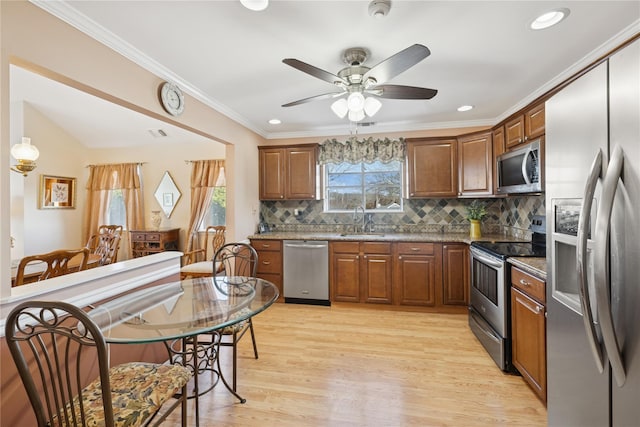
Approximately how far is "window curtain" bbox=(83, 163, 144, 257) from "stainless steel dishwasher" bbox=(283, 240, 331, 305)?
3.34m

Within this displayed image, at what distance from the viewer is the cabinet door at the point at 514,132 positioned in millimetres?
2744

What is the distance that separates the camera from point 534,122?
99.0 inches

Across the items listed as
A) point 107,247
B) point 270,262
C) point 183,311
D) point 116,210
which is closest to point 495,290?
point 183,311

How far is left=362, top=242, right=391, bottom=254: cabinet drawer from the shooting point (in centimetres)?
361

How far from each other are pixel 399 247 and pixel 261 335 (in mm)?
1919

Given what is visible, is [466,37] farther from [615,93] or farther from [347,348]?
[347,348]

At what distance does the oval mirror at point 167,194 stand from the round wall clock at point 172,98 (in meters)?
3.10

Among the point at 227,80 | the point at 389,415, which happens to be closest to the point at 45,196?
the point at 227,80

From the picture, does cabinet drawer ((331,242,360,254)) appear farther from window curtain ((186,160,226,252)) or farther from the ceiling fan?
window curtain ((186,160,226,252))

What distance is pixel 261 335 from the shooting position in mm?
2902

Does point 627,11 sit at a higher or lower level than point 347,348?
higher

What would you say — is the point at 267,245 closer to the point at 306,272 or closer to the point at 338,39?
the point at 306,272

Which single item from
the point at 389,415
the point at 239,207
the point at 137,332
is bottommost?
the point at 389,415

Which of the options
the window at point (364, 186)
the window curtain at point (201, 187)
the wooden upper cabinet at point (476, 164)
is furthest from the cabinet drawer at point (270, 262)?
the wooden upper cabinet at point (476, 164)
